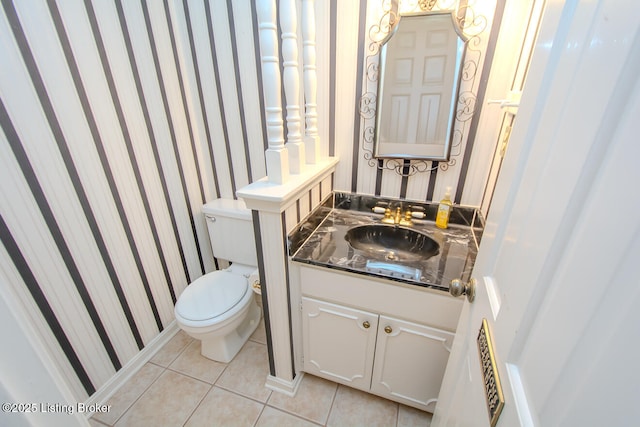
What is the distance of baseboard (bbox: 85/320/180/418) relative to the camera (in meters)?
1.32

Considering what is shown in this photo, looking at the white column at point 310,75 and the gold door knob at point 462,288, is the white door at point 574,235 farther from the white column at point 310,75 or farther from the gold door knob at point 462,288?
the white column at point 310,75

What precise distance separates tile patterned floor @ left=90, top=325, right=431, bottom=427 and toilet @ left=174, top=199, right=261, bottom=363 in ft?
0.47

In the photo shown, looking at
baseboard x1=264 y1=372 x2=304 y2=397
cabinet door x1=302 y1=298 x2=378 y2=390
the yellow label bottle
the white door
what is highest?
the white door

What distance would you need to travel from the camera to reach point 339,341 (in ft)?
4.03

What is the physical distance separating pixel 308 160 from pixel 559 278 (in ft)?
3.64

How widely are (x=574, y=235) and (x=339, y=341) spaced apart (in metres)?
1.08

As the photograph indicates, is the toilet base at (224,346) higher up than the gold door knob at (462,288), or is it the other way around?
the gold door knob at (462,288)

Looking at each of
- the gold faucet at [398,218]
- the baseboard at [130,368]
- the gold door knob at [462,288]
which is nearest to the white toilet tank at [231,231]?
the baseboard at [130,368]

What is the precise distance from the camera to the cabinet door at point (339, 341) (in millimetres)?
1150

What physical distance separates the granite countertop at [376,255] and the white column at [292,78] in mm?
300

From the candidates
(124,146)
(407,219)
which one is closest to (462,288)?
(407,219)

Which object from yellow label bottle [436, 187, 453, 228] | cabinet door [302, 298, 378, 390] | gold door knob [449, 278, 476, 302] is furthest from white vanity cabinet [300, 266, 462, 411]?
yellow label bottle [436, 187, 453, 228]

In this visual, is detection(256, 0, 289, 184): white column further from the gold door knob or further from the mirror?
the gold door knob

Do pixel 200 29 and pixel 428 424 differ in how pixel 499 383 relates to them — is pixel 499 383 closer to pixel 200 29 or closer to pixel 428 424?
pixel 428 424
